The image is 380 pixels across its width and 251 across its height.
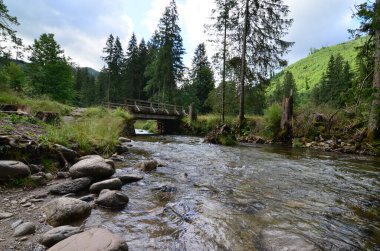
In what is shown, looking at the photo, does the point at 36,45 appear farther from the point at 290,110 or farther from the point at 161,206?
the point at 161,206

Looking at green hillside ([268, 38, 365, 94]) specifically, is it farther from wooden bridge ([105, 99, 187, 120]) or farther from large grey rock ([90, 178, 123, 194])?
large grey rock ([90, 178, 123, 194])

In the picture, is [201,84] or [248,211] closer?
[248,211]

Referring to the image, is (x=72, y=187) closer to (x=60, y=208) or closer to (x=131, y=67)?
(x=60, y=208)

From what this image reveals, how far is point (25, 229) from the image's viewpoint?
104 inches

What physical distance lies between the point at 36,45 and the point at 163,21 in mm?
15343

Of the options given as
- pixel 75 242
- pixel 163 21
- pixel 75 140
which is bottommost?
pixel 75 242

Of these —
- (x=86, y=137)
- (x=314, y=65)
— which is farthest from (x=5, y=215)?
(x=314, y=65)

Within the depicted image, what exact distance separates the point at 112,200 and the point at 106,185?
73 centimetres

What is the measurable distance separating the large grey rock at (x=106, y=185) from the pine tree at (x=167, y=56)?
28185 mm

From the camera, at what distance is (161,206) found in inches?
146

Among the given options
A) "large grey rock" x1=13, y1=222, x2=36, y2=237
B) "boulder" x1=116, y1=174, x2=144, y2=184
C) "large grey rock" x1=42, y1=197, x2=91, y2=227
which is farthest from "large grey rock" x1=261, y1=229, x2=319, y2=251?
"boulder" x1=116, y1=174, x2=144, y2=184

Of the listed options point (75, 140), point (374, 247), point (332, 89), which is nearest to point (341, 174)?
point (374, 247)

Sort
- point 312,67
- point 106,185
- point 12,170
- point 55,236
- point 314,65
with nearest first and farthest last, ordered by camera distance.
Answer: point 55,236
point 12,170
point 106,185
point 312,67
point 314,65

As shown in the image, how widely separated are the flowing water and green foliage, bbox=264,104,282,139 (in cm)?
817
